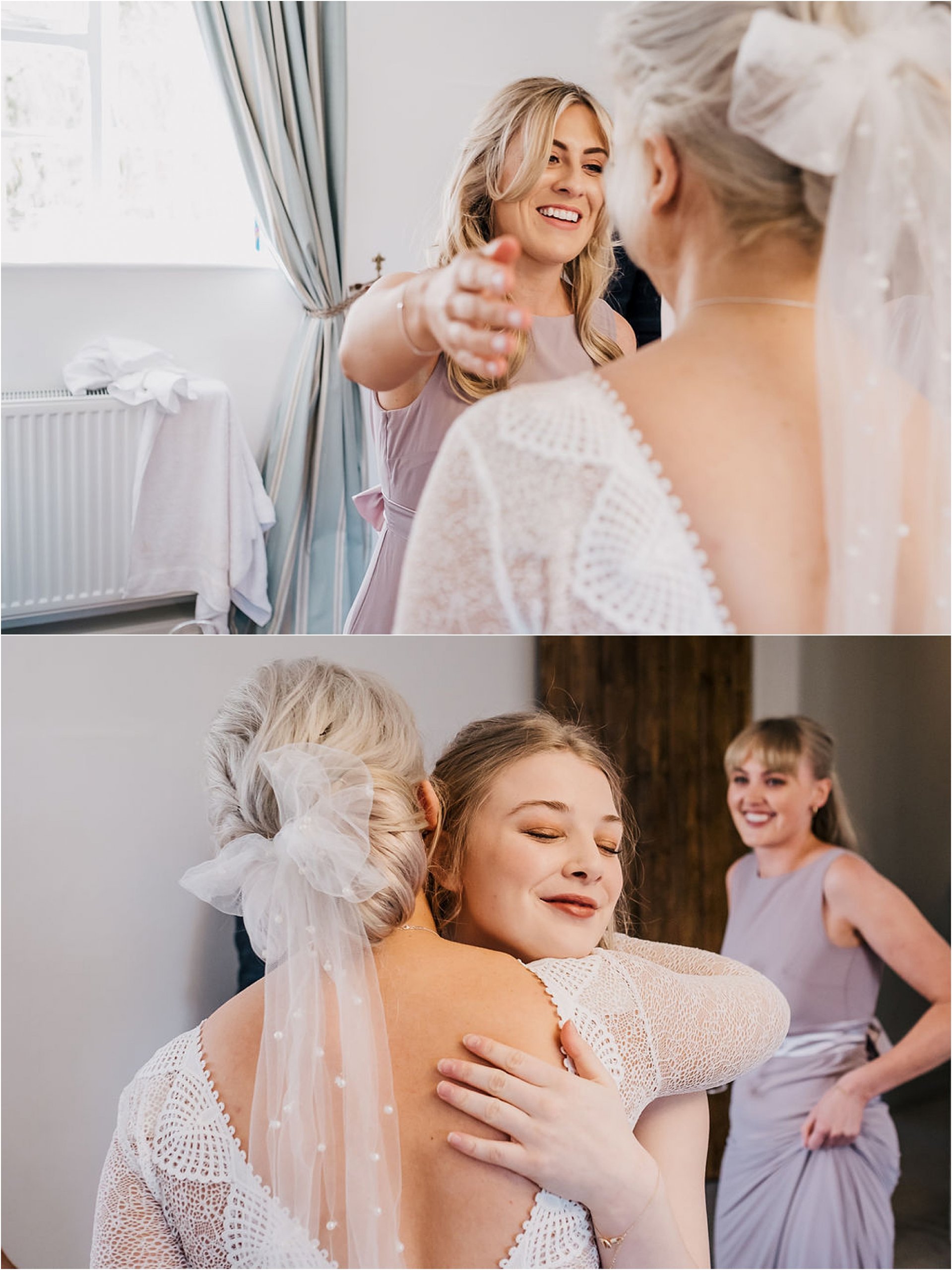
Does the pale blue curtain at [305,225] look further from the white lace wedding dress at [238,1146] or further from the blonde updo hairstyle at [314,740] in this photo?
the white lace wedding dress at [238,1146]

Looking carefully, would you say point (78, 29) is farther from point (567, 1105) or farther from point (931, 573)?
point (567, 1105)

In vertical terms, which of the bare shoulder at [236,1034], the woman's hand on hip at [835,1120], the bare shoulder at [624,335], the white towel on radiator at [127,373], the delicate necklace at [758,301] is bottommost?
the woman's hand on hip at [835,1120]

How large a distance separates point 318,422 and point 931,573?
54 centimetres

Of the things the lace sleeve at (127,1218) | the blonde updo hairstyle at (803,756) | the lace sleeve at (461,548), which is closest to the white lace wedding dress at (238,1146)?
the lace sleeve at (127,1218)

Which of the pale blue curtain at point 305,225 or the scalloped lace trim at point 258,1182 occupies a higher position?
the pale blue curtain at point 305,225

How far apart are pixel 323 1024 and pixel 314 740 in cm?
26

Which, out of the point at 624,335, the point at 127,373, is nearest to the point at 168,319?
the point at 127,373

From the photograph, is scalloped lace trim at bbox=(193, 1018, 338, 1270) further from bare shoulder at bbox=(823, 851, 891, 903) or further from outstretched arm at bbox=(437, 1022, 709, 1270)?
bare shoulder at bbox=(823, 851, 891, 903)

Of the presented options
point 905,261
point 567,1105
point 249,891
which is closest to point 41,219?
point 249,891

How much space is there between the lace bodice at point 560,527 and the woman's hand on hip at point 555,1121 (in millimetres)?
391

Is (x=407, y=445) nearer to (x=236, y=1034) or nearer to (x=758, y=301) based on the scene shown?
(x=758, y=301)

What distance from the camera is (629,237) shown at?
950 mm

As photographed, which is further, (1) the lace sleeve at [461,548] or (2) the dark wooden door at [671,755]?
(2) the dark wooden door at [671,755]

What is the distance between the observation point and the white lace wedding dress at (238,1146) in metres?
1.03
